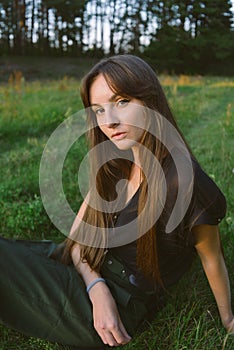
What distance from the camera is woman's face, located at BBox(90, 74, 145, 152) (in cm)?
162

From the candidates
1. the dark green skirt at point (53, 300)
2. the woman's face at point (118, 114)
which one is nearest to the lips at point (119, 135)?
the woman's face at point (118, 114)

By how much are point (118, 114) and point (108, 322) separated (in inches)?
29.7

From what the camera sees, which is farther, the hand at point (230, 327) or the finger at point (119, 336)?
the hand at point (230, 327)

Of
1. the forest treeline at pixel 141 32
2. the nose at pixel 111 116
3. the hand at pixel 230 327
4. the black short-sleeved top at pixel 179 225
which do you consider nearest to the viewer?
the black short-sleeved top at pixel 179 225

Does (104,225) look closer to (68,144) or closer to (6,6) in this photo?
(68,144)

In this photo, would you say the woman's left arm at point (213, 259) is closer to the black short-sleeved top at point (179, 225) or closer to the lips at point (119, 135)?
the black short-sleeved top at point (179, 225)

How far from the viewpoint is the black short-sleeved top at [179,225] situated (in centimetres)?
155

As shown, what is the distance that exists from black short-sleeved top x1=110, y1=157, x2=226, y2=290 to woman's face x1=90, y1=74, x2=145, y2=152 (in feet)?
0.54

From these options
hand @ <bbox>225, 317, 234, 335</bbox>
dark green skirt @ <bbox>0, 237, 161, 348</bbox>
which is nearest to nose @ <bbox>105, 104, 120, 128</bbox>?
dark green skirt @ <bbox>0, 237, 161, 348</bbox>

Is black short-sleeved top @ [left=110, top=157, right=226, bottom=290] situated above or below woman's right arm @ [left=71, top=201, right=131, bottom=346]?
above

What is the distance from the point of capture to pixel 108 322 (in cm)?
165

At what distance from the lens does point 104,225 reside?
6.42ft

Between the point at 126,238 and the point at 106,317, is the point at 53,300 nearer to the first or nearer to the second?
the point at 106,317

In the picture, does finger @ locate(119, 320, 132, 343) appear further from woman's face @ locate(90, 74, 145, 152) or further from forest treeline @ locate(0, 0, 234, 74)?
forest treeline @ locate(0, 0, 234, 74)
